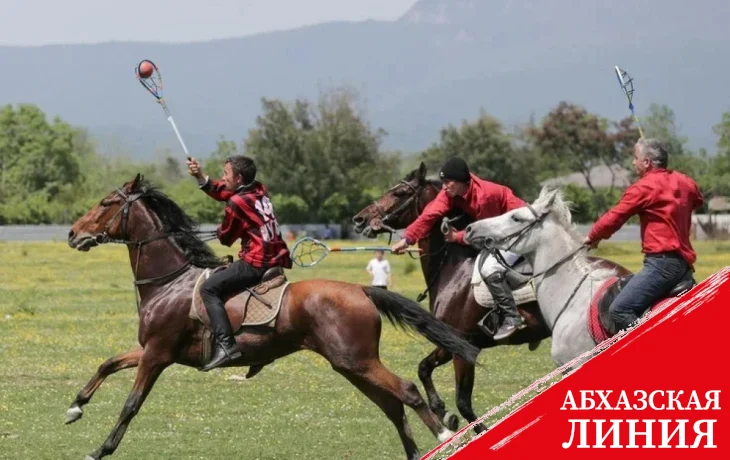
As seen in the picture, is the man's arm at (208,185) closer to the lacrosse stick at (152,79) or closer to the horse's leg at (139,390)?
the lacrosse stick at (152,79)

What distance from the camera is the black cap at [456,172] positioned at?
40.5 ft

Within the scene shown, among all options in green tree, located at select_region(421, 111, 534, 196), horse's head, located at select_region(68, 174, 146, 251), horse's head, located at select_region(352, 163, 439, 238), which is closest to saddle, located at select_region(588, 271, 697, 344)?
horse's head, located at select_region(352, 163, 439, 238)

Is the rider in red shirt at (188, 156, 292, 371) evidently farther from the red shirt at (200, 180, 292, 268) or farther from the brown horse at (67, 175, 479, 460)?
the brown horse at (67, 175, 479, 460)

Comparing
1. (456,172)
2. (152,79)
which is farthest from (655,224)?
(152,79)

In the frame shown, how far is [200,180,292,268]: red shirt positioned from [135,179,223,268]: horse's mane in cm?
54

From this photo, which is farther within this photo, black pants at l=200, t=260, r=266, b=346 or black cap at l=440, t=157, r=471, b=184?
black cap at l=440, t=157, r=471, b=184

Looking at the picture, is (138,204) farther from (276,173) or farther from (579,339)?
(276,173)

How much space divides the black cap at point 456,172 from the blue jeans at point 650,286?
2605 mm

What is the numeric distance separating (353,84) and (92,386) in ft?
327

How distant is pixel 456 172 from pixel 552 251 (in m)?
1.63

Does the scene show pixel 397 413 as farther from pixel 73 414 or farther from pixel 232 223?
pixel 73 414

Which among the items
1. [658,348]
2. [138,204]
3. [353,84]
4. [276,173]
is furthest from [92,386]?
[353,84]

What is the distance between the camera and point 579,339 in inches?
421

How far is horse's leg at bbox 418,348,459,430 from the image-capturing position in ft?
39.2
